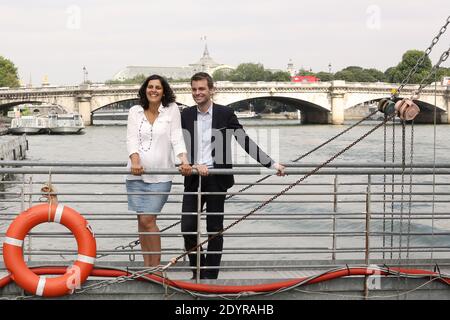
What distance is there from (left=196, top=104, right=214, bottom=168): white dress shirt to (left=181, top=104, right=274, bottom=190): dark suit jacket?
1.0 inches

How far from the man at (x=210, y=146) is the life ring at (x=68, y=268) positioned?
0.75m

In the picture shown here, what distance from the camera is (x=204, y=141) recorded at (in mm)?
4855

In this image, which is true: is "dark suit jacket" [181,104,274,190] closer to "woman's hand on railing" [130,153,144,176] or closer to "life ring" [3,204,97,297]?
"woman's hand on railing" [130,153,144,176]

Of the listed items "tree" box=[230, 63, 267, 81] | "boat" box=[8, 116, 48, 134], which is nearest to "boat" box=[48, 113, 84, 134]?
"boat" box=[8, 116, 48, 134]

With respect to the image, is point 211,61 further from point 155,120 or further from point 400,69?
point 155,120

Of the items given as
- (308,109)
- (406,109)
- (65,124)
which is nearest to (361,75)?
(308,109)

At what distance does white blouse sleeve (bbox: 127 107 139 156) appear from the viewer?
4.70 meters

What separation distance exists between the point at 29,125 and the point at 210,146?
52.4 m

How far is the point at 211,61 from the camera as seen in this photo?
597 feet

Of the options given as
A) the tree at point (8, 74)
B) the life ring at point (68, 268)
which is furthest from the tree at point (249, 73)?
the life ring at point (68, 268)

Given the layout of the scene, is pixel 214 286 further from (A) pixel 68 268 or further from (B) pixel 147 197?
(A) pixel 68 268

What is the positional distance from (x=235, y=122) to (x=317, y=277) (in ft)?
3.92
